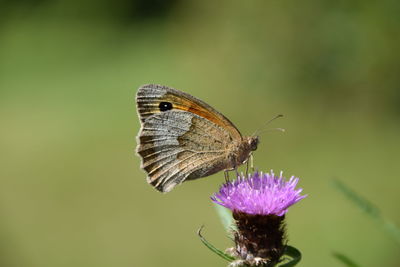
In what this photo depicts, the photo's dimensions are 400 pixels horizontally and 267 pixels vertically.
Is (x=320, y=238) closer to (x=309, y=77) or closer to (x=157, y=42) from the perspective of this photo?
(x=309, y=77)

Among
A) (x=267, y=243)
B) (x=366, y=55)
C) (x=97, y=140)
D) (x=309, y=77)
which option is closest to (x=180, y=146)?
(x=267, y=243)

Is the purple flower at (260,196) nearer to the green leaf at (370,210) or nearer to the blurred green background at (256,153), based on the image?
the green leaf at (370,210)

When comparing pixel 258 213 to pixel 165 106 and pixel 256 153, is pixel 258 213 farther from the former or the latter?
pixel 256 153

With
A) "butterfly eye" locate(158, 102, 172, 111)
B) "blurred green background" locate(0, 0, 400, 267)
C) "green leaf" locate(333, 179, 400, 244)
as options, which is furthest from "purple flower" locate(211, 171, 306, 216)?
"blurred green background" locate(0, 0, 400, 267)

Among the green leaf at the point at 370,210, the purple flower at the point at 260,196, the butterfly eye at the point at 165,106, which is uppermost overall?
the butterfly eye at the point at 165,106

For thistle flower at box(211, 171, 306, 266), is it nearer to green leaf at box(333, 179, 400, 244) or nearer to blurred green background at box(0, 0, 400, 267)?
green leaf at box(333, 179, 400, 244)

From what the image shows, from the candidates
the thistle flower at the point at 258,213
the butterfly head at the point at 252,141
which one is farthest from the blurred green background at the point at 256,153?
the thistle flower at the point at 258,213
